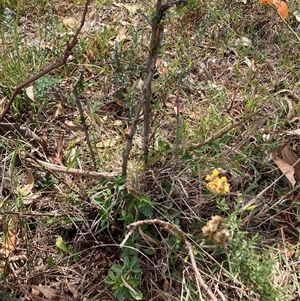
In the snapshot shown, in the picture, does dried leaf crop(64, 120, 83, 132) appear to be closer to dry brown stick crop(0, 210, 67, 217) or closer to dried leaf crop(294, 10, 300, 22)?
dry brown stick crop(0, 210, 67, 217)

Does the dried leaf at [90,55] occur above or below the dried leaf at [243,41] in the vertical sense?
below

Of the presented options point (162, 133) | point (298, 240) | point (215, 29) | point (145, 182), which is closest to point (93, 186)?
point (145, 182)

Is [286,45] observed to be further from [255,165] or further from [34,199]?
[34,199]

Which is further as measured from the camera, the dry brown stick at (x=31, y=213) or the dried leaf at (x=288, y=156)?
the dried leaf at (x=288, y=156)

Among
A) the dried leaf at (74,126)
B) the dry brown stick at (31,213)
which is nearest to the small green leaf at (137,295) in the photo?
the dry brown stick at (31,213)

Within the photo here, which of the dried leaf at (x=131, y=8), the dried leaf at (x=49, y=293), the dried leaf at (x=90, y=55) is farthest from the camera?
the dried leaf at (x=131, y=8)

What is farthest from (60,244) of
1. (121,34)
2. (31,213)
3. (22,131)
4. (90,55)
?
(121,34)

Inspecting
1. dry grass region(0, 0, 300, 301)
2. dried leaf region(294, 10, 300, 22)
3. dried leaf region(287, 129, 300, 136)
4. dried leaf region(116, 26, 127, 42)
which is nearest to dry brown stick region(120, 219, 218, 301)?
dry grass region(0, 0, 300, 301)

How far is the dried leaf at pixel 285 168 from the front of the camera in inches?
75.5

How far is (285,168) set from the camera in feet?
6.41

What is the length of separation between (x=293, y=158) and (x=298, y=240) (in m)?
0.34

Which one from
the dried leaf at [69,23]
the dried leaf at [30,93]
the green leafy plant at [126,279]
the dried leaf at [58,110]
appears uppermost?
the dried leaf at [69,23]

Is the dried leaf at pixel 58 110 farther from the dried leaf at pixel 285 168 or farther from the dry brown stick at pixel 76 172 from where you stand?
the dried leaf at pixel 285 168

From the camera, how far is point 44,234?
182 centimetres
